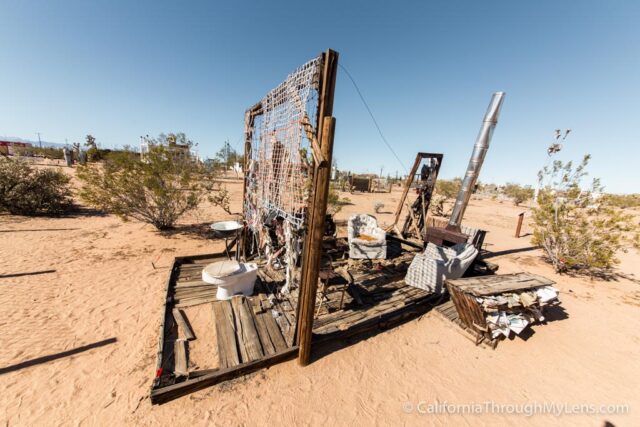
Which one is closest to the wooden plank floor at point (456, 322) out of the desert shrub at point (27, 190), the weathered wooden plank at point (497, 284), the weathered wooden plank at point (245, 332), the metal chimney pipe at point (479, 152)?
the weathered wooden plank at point (497, 284)

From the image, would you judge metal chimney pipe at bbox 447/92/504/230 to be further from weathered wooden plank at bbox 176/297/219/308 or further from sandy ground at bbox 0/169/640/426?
weathered wooden plank at bbox 176/297/219/308

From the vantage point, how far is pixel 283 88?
13.8ft

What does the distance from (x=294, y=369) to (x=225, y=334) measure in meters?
1.31

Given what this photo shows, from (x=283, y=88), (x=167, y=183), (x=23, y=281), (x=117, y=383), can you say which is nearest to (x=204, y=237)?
(x=167, y=183)

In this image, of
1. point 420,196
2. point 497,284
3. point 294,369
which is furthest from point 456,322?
point 420,196

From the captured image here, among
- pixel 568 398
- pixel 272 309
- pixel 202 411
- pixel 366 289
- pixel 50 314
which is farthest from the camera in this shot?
pixel 366 289

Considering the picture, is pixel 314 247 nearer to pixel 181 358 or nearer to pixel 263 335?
pixel 263 335

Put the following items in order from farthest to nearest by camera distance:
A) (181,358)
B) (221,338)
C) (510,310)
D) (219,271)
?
(219,271), (510,310), (221,338), (181,358)

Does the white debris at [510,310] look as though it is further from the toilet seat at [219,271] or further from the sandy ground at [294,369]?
the toilet seat at [219,271]

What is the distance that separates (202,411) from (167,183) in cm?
777

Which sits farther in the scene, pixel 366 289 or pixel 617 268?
pixel 617 268

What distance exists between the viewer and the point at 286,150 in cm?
407

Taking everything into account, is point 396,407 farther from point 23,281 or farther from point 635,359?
point 23,281

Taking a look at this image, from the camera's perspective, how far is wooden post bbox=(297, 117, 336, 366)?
266 cm
